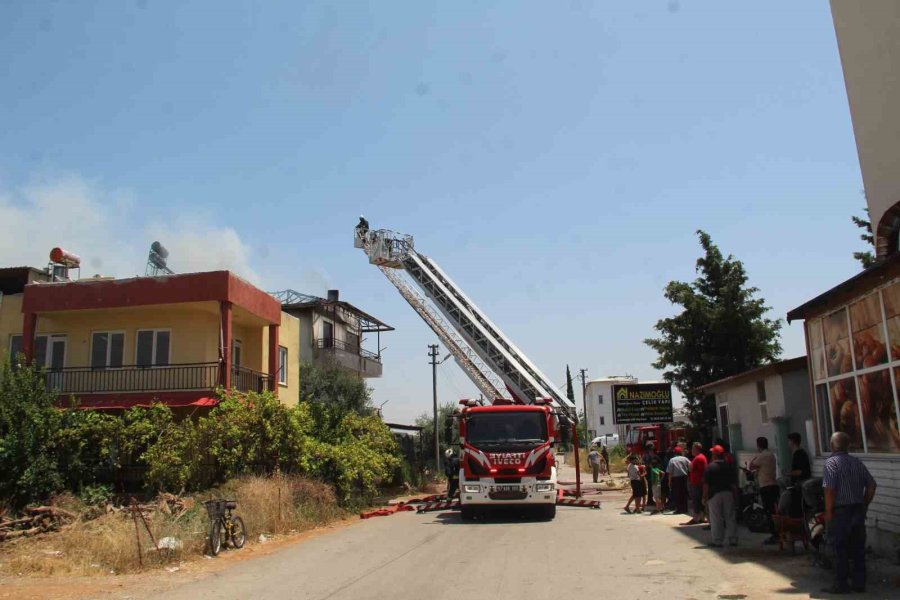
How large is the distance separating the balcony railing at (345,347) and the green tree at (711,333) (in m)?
A: 18.7

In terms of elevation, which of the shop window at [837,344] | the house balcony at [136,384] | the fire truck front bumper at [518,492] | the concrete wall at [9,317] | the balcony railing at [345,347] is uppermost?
the balcony railing at [345,347]

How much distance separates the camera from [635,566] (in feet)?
34.8

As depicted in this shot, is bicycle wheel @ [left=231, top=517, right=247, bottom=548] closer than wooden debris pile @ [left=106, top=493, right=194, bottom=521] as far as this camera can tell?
Yes

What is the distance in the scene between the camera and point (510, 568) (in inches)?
422

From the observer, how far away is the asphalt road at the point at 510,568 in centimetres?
895

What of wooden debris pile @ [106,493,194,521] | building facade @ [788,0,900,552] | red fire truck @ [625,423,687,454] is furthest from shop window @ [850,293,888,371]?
red fire truck @ [625,423,687,454]

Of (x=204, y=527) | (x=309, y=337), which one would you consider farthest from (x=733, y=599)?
(x=309, y=337)

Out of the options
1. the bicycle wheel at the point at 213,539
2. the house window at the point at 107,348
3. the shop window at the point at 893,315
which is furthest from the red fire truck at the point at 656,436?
the bicycle wheel at the point at 213,539

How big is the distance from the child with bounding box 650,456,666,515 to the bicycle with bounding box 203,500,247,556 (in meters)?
10.7

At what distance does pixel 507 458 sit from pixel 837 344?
8.16 metres

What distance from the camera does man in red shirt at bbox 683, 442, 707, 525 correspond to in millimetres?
15117

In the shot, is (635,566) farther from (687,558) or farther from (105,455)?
(105,455)

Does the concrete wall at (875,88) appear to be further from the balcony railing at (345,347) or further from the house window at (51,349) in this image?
the balcony railing at (345,347)

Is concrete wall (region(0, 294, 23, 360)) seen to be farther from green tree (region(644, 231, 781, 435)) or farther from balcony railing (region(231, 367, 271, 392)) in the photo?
green tree (region(644, 231, 781, 435))
